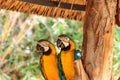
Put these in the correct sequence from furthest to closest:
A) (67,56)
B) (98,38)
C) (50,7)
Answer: (67,56)
(50,7)
(98,38)

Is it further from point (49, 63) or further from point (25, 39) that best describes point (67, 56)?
point (25, 39)

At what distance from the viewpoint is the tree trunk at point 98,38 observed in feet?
4.30

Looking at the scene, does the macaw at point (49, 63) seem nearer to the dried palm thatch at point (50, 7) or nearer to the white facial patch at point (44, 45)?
the white facial patch at point (44, 45)

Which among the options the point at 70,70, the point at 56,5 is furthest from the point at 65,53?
the point at 56,5

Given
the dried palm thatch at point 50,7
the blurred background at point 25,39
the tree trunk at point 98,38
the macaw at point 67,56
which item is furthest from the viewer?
the blurred background at point 25,39

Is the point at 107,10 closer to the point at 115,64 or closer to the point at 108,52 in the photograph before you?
the point at 108,52

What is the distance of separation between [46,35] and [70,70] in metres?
0.55

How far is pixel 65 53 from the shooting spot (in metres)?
2.18

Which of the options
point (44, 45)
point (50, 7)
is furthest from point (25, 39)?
point (50, 7)

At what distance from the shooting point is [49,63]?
2.20 meters

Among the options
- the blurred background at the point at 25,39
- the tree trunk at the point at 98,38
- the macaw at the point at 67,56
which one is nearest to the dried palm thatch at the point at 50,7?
the macaw at the point at 67,56

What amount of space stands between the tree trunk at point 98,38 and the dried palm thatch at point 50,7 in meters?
0.55

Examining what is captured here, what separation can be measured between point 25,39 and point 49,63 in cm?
52

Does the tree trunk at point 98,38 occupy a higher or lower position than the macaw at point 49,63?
higher
